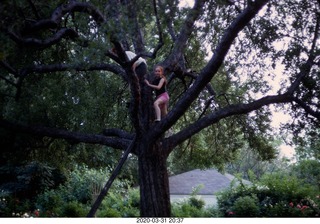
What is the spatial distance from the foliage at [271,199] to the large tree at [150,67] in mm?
1964

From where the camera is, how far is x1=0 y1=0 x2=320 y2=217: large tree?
17.4 ft

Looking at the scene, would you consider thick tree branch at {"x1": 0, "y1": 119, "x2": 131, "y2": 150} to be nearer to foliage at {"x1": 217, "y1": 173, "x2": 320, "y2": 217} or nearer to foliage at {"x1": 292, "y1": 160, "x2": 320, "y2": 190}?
foliage at {"x1": 217, "y1": 173, "x2": 320, "y2": 217}

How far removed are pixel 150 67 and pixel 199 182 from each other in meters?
12.7

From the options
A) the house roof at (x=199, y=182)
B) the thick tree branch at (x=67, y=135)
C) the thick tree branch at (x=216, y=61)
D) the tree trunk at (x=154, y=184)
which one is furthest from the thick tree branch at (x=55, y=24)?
the house roof at (x=199, y=182)

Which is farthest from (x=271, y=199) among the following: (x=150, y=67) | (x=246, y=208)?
(x=150, y=67)

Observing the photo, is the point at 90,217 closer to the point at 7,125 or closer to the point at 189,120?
the point at 7,125

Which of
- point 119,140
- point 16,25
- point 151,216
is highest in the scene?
point 16,25

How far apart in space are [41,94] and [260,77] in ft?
15.0

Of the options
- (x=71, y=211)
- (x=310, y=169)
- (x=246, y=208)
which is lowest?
(x=246, y=208)

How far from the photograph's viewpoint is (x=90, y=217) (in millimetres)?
6223

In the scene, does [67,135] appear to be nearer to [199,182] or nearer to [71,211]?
[71,211]

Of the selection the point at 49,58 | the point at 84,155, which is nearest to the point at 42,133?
the point at 49,58

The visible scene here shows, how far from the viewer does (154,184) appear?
662cm

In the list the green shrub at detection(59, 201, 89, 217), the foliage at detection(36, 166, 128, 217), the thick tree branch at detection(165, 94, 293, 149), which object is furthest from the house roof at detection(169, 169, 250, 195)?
the thick tree branch at detection(165, 94, 293, 149)
